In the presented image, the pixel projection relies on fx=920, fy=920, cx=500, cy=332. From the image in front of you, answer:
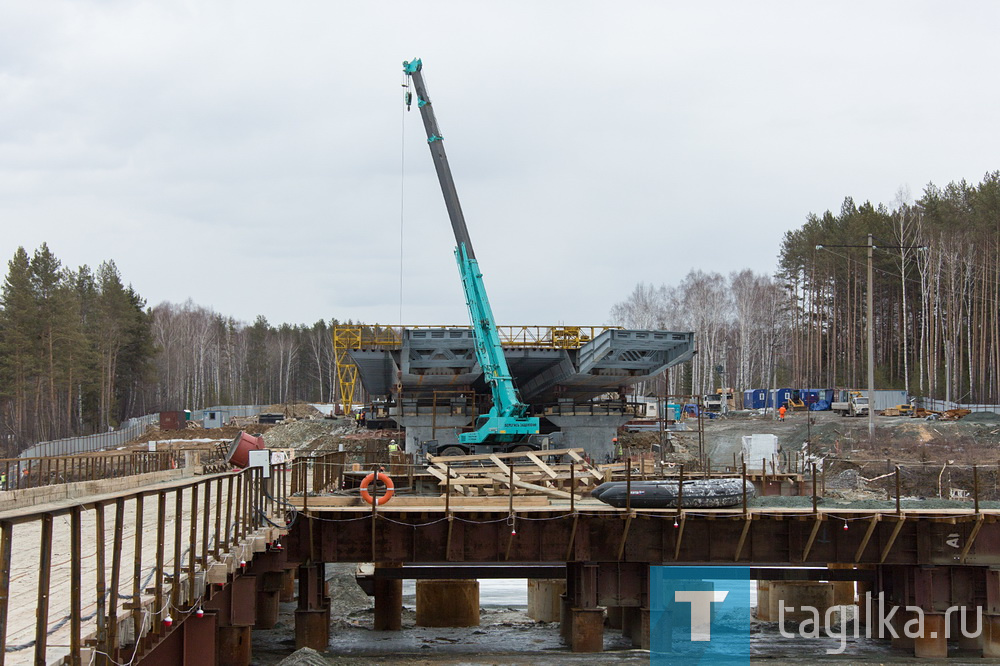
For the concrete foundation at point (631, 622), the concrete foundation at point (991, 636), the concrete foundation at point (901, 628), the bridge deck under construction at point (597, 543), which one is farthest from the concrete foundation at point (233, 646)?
the concrete foundation at point (991, 636)

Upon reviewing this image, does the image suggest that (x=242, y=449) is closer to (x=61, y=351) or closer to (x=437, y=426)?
(x=437, y=426)

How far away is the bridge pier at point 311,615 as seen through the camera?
→ 2094cm

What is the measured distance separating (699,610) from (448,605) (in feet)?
23.1

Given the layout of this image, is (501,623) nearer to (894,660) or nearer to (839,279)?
(894,660)

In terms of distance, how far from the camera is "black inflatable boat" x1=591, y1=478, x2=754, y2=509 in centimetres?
2014

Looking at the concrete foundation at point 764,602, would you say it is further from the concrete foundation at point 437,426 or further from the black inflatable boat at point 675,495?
the concrete foundation at point 437,426

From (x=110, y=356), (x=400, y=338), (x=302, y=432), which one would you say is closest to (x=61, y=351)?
(x=110, y=356)

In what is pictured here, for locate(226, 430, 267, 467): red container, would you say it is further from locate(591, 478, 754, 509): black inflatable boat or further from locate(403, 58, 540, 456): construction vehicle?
locate(403, 58, 540, 456): construction vehicle

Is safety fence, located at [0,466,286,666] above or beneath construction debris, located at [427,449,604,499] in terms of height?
above

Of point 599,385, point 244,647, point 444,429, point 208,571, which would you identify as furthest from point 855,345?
point 208,571

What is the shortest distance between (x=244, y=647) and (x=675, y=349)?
26628mm

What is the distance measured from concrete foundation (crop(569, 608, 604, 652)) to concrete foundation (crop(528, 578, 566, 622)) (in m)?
5.29

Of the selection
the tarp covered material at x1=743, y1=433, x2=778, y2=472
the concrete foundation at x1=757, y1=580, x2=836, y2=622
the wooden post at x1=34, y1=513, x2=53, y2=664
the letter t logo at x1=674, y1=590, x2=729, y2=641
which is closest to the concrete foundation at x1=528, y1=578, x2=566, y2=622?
the letter t logo at x1=674, y1=590, x2=729, y2=641
